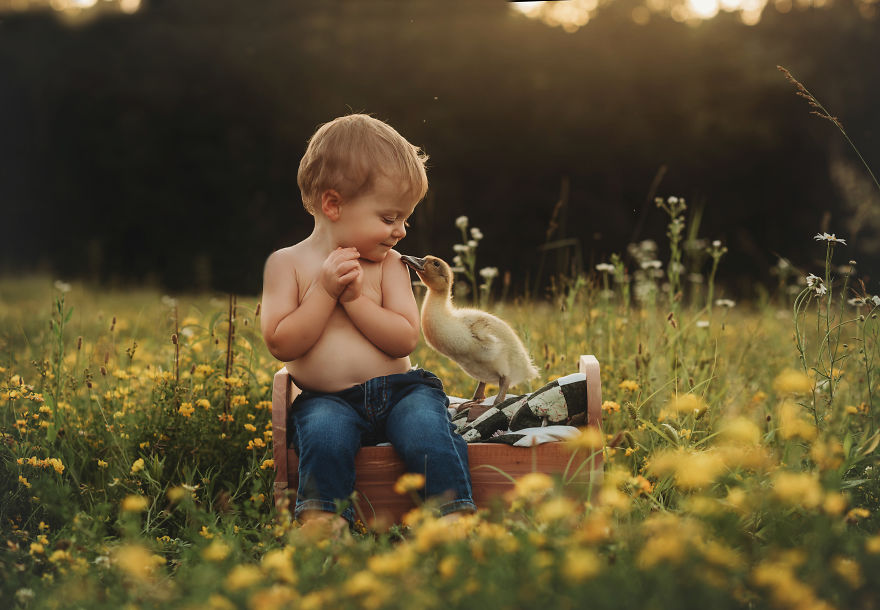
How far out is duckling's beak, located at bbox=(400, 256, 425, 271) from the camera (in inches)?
111

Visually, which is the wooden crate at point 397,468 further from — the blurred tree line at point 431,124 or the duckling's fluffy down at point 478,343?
the blurred tree line at point 431,124

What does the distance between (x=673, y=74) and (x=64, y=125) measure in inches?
377

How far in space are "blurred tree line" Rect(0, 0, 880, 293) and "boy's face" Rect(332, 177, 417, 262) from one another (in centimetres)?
803

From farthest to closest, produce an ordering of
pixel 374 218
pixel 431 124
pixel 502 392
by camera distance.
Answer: pixel 431 124 → pixel 502 392 → pixel 374 218

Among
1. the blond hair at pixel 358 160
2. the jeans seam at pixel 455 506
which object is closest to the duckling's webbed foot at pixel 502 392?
the jeans seam at pixel 455 506

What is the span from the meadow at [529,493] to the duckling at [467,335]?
389 millimetres

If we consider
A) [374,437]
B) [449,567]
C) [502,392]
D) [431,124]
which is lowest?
[374,437]

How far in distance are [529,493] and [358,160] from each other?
137 cm

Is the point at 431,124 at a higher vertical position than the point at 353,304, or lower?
higher

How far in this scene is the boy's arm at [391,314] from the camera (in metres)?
2.65

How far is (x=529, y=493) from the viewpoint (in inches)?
65.0

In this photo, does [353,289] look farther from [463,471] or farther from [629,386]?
[629,386]

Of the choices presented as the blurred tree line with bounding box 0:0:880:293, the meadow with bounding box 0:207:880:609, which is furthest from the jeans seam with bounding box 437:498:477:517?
the blurred tree line with bounding box 0:0:880:293

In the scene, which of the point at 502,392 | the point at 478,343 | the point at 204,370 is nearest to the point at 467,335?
the point at 478,343
